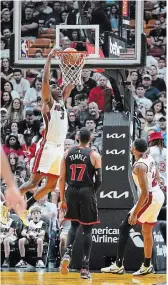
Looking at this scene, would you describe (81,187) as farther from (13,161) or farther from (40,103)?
(40,103)

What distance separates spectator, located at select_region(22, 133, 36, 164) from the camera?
552 inches

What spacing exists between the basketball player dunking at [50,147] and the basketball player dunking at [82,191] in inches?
17.4

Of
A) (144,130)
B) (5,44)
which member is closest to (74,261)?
(144,130)

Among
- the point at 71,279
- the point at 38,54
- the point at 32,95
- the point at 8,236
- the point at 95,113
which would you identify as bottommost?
the point at 71,279

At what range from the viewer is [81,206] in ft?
35.3

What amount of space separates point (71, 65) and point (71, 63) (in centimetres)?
2

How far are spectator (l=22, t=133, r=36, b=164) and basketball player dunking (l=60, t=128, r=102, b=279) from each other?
3.17 metres

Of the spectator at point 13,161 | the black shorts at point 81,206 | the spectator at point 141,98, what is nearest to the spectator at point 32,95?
the spectator at point 13,161

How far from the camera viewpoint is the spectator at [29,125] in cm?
1510

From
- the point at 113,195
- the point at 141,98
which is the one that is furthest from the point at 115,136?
the point at 141,98

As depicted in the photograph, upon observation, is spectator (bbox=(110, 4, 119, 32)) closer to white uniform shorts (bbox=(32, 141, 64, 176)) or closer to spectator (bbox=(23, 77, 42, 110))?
spectator (bbox=(23, 77, 42, 110))

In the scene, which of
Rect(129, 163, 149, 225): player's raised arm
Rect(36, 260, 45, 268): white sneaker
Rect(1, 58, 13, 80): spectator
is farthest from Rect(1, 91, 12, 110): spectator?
Rect(129, 163, 149, 225): player's raised arm

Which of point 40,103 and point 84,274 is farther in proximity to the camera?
point 40,103

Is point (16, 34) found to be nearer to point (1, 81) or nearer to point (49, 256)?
point (49, 256)
